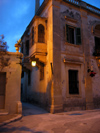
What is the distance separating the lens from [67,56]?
11320mm

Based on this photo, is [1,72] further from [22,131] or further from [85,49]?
[85,49]

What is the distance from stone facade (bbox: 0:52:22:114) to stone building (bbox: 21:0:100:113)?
2480 millimetres

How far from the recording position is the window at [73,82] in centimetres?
1125

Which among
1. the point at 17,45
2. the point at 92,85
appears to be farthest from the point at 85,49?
the point at 17,45

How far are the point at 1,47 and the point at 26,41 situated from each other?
8.38m

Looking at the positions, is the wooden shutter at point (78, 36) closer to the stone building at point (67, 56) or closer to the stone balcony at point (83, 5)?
the stone building at point (67, 56)

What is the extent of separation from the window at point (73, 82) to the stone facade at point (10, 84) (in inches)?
172

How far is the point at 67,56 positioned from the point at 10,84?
16.8 feet

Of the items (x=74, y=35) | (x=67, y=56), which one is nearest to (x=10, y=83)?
(x=67, y=56)

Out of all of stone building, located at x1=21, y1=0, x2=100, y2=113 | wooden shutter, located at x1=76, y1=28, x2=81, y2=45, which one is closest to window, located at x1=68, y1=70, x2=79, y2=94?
stone building, located at x1=21, y1=0, x2=100, y2=113

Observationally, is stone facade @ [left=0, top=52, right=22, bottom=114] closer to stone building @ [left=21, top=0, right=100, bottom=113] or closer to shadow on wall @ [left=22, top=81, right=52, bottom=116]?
shadow on wall @ [left=22, top=81, right=52, bottom=116]

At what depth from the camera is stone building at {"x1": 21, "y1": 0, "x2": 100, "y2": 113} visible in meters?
10.5

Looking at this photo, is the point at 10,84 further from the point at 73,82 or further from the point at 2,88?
the point at 73,82

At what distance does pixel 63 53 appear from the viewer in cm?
1114
